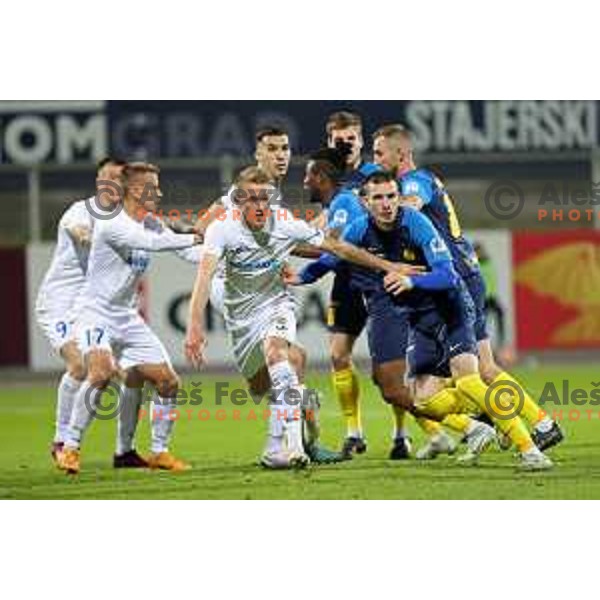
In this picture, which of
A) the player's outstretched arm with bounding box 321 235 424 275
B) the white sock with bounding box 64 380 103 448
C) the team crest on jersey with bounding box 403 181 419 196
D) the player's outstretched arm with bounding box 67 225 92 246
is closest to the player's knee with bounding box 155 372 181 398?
the white sock with bounding box 64 380 103 448

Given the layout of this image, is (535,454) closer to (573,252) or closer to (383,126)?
(383,126)

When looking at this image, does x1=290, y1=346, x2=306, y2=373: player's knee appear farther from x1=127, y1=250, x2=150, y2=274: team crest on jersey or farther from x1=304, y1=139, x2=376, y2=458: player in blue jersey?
x1=127, y1=250, x2=150, y2=274: team crest on jersey

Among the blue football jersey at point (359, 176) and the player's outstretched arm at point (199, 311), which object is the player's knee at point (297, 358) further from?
the blue football jersey at point (359, 176)

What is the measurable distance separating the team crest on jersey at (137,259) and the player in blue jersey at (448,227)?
4.07ft

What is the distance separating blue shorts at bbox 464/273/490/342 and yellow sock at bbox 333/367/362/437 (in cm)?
69

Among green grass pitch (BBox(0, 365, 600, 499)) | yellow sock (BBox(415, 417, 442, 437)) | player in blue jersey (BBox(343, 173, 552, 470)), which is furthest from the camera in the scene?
yellow sock (BBox(415, 417, 442, 437))

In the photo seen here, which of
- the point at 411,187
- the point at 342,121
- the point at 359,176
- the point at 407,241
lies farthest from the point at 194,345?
the point at 342,121

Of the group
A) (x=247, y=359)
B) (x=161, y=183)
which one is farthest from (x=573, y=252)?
(x=247, y=359)

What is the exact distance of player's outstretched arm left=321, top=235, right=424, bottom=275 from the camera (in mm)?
8359

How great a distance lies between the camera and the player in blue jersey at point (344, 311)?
862cm

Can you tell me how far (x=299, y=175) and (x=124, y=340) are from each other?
1.19 meters

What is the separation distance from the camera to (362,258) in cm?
849

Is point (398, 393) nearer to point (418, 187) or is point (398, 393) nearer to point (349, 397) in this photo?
point (349, 397)

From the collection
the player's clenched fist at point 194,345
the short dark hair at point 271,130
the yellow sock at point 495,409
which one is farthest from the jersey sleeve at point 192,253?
the yellow sock at point 495,409
